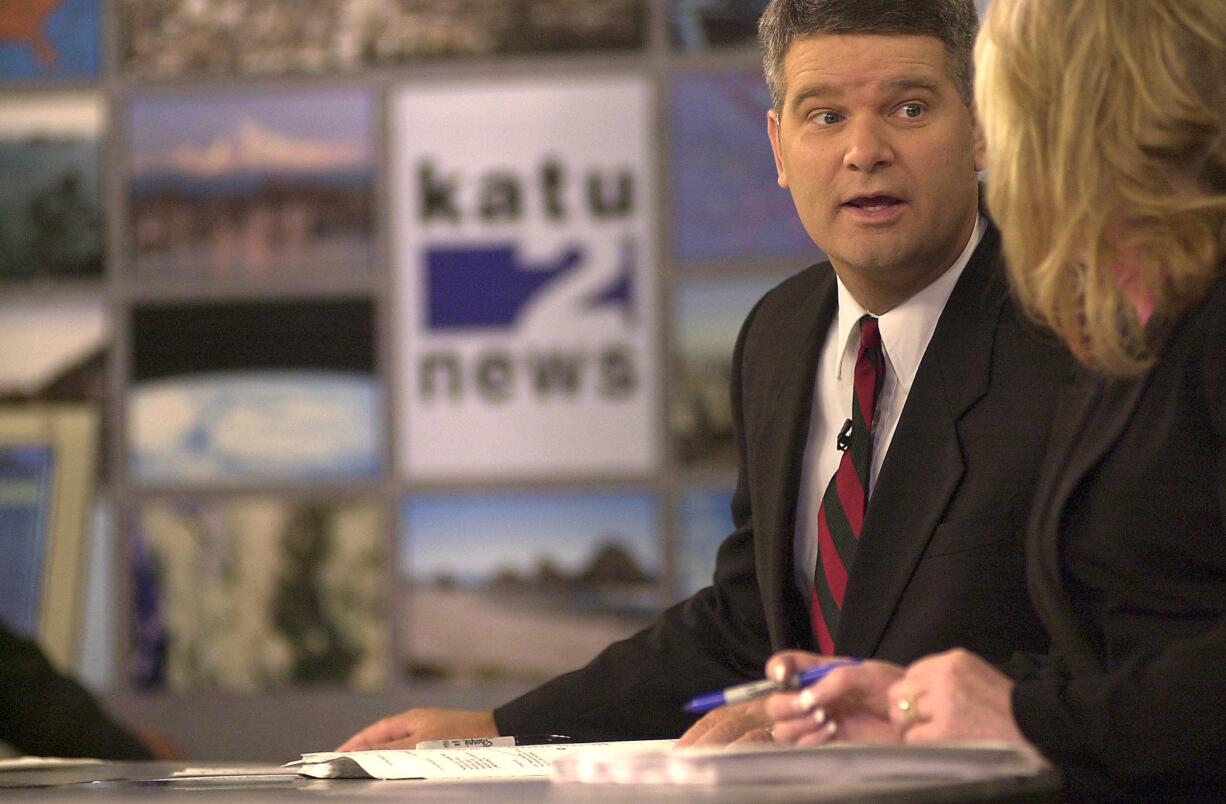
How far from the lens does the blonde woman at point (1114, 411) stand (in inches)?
51.1

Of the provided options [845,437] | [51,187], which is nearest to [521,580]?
[51,187]

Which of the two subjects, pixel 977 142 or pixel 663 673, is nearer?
pixel 977 142

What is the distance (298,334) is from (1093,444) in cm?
322

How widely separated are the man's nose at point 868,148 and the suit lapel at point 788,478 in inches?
9.9

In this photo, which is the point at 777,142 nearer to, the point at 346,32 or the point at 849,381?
the point at 849,381

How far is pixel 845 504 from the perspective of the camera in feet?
5.96

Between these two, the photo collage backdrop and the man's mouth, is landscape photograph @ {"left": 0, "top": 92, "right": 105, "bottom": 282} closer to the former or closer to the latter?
the photo collage backdrop

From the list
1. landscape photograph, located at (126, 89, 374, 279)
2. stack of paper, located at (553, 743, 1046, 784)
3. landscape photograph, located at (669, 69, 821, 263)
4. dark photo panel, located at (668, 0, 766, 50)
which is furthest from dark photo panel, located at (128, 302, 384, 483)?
stack of paper, located at (553, 743, 1046, 784)

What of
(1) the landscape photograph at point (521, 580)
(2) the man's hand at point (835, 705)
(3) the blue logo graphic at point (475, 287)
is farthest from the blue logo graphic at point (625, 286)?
(2) the man's hand at point (835, 705)

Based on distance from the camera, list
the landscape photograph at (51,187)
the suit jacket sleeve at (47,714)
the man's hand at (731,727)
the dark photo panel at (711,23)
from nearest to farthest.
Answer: the man's hand at (731,727) → the suit jacket sleeve at (47,714) → the dark photo panel at (711,23) → the landscape photograph at (51,187)

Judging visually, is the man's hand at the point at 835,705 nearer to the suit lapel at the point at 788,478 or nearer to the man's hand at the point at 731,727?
the man's hand at the point at 731,727

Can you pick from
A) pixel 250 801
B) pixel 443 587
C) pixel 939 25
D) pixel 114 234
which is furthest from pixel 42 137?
pixel 250 801

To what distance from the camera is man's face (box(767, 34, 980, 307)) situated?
181 centimetres

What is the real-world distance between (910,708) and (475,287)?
308 centimetres
